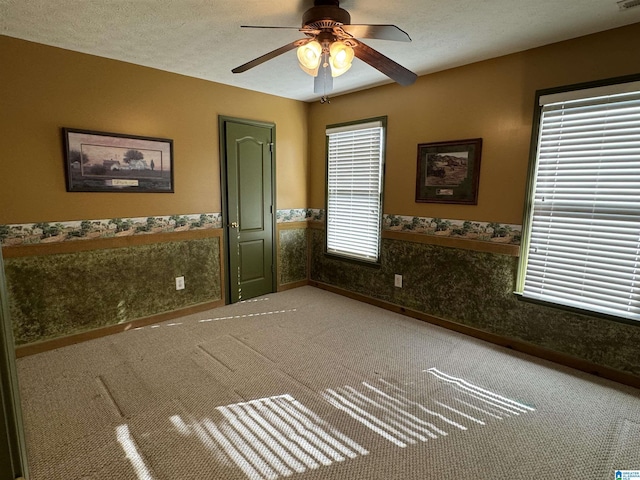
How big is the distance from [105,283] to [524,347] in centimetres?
374

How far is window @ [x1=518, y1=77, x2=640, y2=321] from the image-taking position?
7.88 ft

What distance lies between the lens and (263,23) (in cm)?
236

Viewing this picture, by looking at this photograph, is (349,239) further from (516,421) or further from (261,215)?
(516,421)

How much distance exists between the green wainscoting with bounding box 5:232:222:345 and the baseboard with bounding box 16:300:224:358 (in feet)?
0.13

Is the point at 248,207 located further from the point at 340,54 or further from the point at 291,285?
the point at 340,54

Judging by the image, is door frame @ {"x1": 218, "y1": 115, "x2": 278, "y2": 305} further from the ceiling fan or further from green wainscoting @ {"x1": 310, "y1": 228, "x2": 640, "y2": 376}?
the ceiling fan

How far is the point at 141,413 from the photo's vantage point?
6.95 feet

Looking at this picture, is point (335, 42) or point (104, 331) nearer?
point (335, 42)

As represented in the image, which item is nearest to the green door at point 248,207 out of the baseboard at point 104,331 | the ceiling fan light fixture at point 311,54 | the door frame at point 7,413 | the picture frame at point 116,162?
the baseboard at point 104,331

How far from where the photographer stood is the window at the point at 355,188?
394 centimetres

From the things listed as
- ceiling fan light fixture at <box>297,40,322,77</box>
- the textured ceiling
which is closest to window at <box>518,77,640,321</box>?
the textured ceiling

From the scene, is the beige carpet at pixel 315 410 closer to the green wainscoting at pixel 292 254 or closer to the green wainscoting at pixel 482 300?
the green wainscoting at pixel 482 300

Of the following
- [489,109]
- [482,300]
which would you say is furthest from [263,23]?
[482,300]

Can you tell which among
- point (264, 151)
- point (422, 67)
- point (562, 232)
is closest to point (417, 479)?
point (562, 232)
